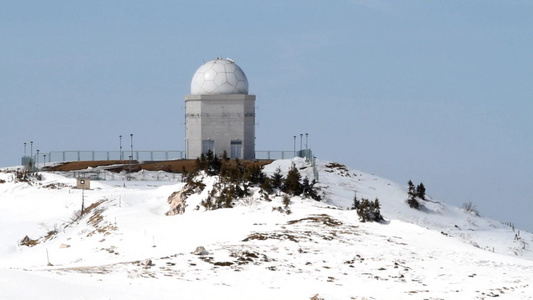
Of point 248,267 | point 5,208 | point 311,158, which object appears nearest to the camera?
point 248,267

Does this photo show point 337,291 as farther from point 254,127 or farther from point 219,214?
point 254,127

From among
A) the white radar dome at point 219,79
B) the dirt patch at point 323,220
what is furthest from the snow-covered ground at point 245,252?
the white radar dome at point 219,79

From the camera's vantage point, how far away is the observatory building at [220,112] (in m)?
71.2

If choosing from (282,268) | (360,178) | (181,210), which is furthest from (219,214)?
(360,178)

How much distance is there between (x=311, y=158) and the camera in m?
63.6

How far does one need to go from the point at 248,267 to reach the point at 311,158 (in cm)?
3930

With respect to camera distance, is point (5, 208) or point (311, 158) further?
point (311, 158)

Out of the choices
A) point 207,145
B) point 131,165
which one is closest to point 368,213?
point 131,165

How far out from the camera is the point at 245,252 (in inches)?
1043

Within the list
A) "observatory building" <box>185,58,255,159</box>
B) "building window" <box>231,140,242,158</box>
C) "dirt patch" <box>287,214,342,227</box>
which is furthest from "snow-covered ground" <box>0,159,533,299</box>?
"observatory building" <box>185,58,255,159</box>

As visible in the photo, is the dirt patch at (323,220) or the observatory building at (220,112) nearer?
the dirt patch at (323,220)

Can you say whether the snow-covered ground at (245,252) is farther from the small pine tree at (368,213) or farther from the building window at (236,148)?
the building window at (236,148)

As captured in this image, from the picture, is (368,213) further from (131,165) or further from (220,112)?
(220,112)

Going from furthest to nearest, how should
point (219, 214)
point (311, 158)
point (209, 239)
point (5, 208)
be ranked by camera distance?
point (311, 158) < point (5, 208) < point (219, 214) < point (209, 239)
